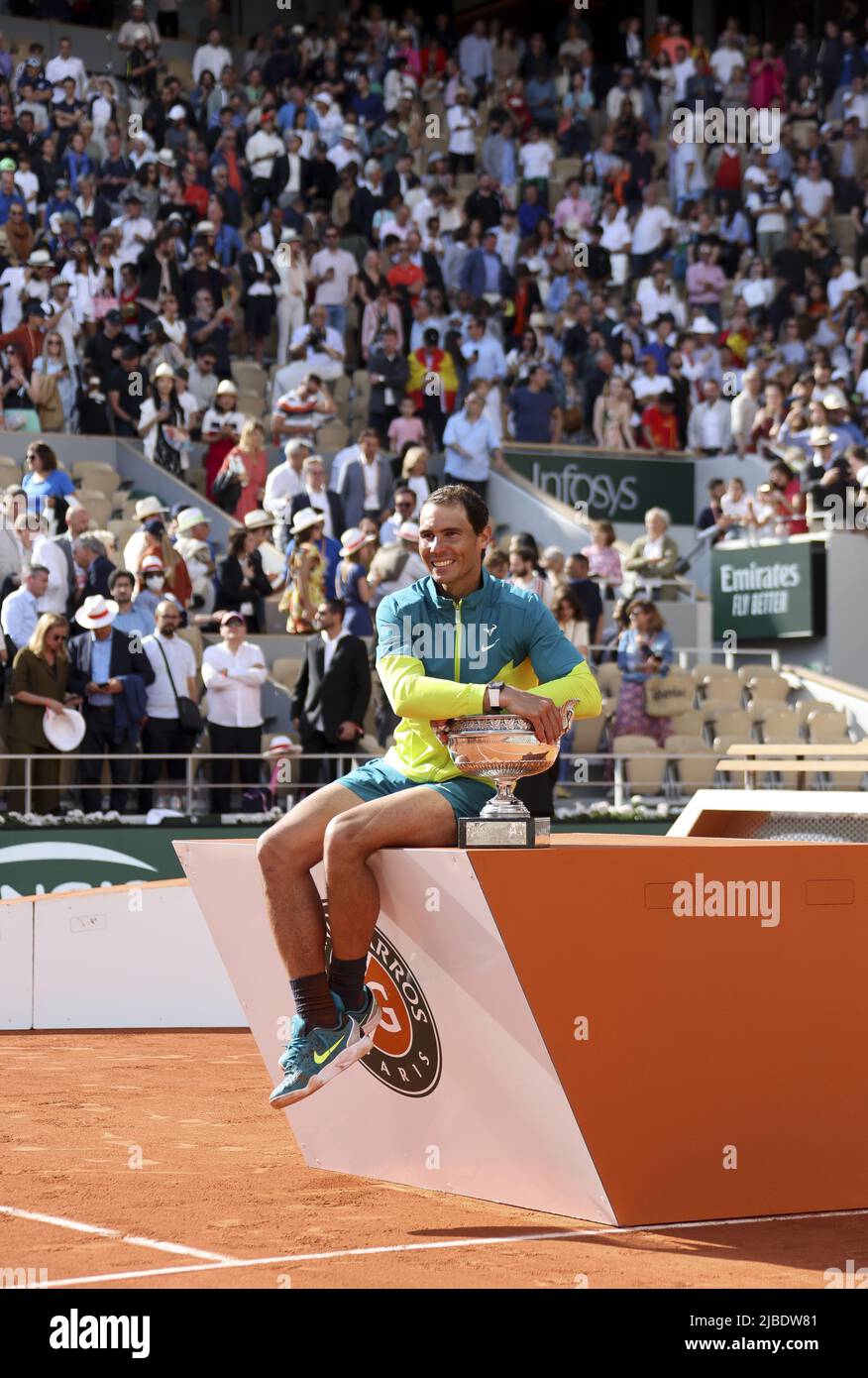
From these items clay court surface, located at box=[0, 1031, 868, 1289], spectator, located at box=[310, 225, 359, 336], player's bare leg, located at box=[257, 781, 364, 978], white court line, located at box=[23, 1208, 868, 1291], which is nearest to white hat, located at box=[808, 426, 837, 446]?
spectator, located at box=[310, 225, 359, 336]

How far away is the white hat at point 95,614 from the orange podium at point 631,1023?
7.33 metres

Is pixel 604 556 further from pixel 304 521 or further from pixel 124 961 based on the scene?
pixel 124 961

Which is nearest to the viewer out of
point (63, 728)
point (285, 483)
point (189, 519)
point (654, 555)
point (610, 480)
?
point (63, 728)

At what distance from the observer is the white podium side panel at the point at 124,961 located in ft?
A: 38.8

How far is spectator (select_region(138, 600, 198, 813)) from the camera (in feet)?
44.1

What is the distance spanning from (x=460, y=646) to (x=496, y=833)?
745 mm

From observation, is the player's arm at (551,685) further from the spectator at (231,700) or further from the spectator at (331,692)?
the spectator at (231,700)

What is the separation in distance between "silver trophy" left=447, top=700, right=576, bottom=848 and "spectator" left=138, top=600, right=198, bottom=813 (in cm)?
805

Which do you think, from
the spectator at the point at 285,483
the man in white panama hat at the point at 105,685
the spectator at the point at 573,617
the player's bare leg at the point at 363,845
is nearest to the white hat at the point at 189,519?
the spectator at the point at 285,483

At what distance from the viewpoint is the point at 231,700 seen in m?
13.7

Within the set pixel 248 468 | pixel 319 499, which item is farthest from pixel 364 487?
pixel 248 468
